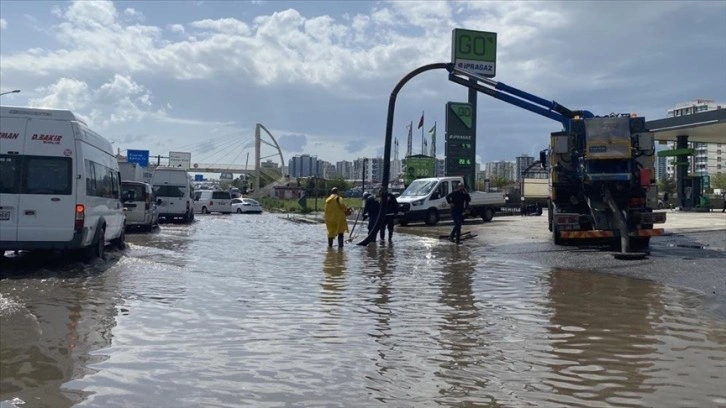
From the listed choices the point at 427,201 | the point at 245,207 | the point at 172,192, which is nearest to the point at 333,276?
the point at 427,201

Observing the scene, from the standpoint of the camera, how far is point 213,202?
50.2 meters

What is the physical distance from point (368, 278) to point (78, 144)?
18.2 ft

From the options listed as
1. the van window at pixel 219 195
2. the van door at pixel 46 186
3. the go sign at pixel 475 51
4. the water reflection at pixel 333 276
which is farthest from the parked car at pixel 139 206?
the van window at pixel 219 195

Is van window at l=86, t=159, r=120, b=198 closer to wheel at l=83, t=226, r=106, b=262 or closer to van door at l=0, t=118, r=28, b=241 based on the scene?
wheel at l=83, t=226, r=106, b=262

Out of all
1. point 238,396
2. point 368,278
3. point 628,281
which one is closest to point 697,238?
point 628,281

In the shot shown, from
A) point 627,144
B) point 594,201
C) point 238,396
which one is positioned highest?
point 627,144

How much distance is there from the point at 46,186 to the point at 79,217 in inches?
29.7

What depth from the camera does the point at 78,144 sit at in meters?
12.9

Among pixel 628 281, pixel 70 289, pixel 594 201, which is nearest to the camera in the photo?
pixel 70 289

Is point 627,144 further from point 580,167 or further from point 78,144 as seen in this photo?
point 78,144

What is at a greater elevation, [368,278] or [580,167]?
[580,167]

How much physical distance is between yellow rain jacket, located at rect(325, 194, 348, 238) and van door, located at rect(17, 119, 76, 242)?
7641mm

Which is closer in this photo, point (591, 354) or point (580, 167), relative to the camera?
point (591, 354)

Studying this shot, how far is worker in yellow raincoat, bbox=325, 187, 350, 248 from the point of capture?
19.2 metres
